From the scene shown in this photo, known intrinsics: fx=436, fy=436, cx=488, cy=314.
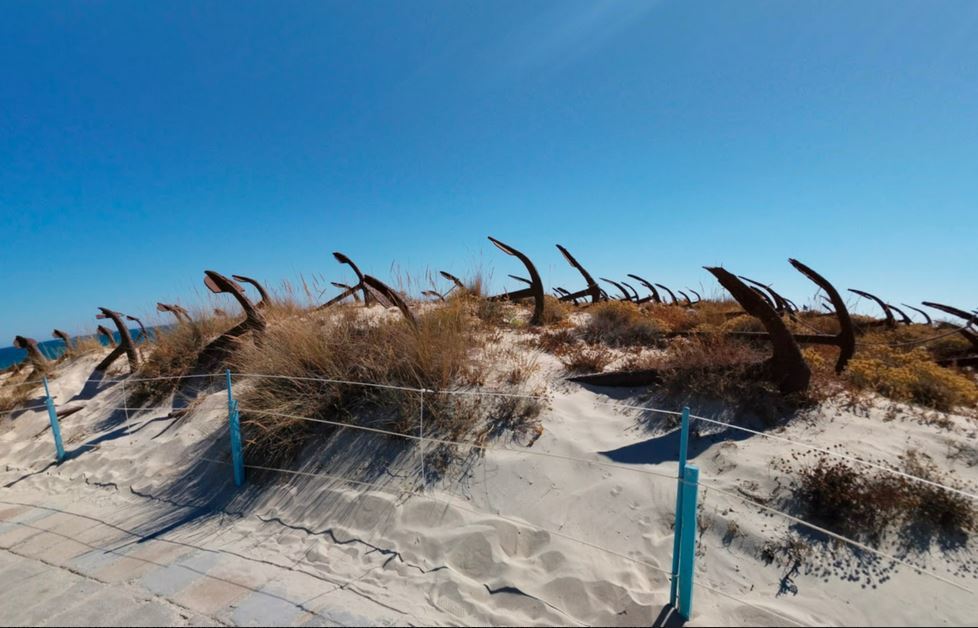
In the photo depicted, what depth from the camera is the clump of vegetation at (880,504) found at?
2.49 meters

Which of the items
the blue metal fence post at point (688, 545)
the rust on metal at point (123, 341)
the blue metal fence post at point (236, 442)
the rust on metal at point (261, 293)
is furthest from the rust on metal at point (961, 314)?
the rust on metal at point (123, 341)

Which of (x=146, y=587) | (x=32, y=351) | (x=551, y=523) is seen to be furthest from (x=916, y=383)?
(x=32, y=351)

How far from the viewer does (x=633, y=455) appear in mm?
3318

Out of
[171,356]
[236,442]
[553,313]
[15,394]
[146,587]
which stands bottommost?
[15,394]

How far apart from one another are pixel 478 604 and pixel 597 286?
5808mm

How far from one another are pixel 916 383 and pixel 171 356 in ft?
29.7

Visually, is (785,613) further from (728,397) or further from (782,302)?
(782,302)

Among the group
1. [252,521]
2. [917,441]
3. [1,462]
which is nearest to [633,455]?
[917,441]

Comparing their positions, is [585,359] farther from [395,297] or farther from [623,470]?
[395,297]

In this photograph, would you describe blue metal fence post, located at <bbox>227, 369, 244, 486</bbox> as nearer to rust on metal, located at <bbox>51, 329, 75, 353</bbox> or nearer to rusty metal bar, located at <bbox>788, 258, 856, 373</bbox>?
rusty metal bar, located at <bbox>788, 258, 856, 373</bbox>

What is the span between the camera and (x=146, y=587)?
2561mm

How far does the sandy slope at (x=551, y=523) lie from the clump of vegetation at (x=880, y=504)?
14 centimetres

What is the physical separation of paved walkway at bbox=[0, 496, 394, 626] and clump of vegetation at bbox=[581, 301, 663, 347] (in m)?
4.17

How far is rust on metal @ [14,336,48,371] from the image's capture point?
8.33 metres
